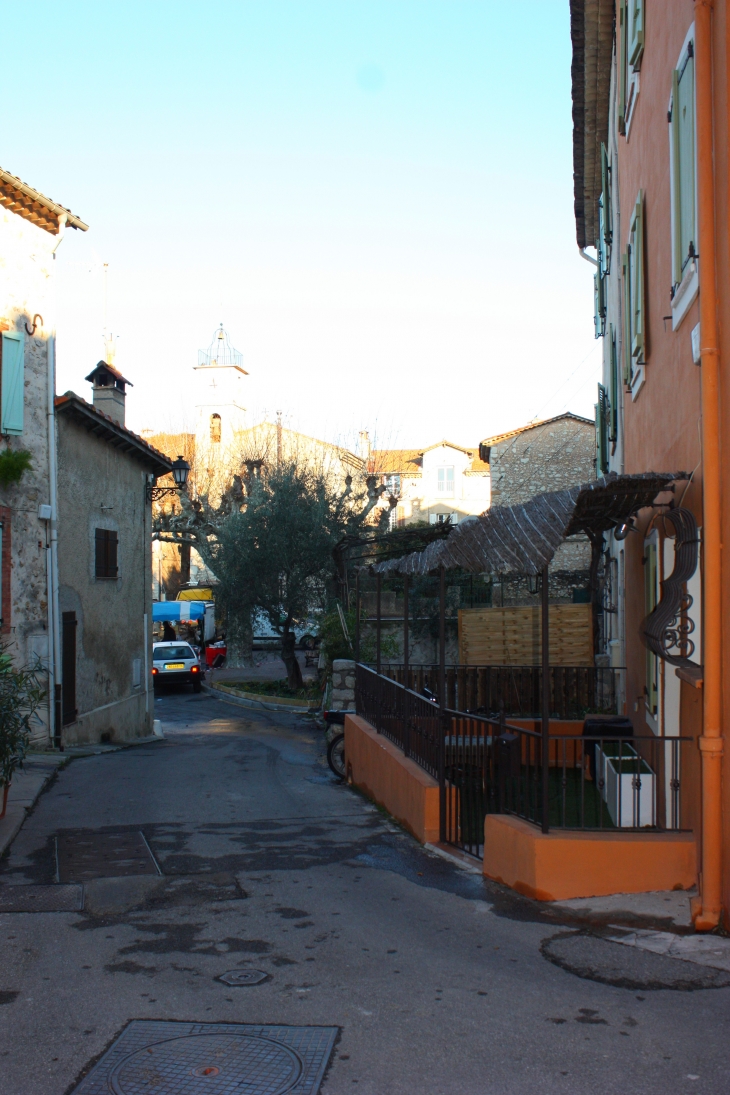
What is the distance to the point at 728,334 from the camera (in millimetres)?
5328

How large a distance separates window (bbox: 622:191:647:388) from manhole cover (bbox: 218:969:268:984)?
5.90 metres

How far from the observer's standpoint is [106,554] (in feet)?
60.9

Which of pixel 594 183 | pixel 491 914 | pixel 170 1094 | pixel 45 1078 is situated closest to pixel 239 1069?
pixel 170 1094

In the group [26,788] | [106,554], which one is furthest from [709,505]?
[106,554]

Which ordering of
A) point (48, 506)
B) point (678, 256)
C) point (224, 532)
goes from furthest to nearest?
point (224, 532) → point (48, 506) → point (678, 256)

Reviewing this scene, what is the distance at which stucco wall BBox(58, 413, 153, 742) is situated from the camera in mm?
16734

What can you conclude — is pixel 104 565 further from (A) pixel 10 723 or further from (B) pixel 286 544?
(A) pixel 10 723

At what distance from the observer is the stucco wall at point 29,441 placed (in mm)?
14664

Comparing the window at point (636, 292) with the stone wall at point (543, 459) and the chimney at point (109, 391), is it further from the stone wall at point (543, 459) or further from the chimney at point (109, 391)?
the stone wall at point (543, 459)

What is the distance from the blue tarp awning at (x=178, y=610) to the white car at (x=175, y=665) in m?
7.75

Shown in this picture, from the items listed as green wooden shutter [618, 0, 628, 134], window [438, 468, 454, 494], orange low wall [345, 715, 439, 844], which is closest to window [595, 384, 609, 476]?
green wooden shutter [618, 0, 628, 134]

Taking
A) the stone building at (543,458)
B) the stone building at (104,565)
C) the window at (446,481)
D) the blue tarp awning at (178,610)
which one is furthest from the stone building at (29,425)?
the window at (446,481)

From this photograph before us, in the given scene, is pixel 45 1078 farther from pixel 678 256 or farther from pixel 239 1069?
pixel 678 256

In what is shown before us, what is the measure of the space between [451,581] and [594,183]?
885 centimetres
